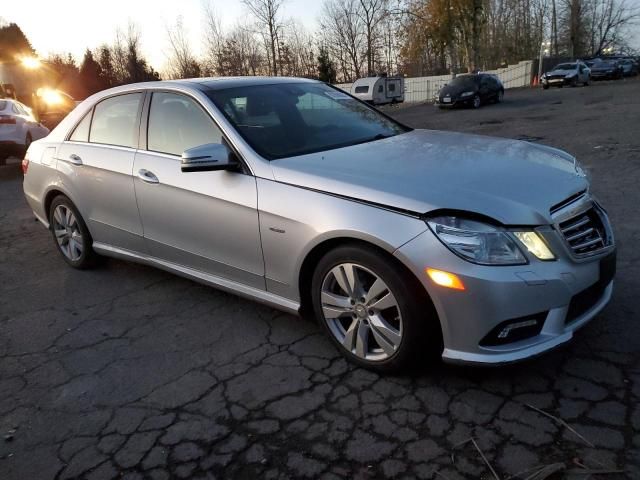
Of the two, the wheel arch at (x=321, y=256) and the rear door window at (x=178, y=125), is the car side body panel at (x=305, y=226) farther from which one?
the rear door window at (x=178, y=125)

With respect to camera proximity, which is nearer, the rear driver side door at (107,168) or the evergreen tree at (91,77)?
the rear driver side door at (107,168)

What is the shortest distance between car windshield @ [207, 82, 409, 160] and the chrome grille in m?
1.48

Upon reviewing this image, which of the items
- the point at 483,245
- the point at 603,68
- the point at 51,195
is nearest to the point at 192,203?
the point at 483,245

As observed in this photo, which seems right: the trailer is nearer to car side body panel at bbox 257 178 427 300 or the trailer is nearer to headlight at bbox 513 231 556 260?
car side body panel at bbox 257 178 427 300

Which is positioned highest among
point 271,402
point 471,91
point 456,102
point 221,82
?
point 221,82

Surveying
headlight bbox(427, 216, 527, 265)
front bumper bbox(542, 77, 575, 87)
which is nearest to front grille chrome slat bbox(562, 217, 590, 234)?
headlight bbox(427, 216, 527, 265)

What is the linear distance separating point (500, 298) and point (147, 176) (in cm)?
259

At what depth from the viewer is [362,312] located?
2.81 meters

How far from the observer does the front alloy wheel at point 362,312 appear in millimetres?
2705

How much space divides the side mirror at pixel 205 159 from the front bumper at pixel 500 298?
1.26m

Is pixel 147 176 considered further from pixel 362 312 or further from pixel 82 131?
pixel 362 312

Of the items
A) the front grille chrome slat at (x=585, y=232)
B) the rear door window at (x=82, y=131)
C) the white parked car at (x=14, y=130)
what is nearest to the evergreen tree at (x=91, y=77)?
the white parked car at (x=14, y=130)

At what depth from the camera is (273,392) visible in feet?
9.31

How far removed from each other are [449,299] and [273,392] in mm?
1094
